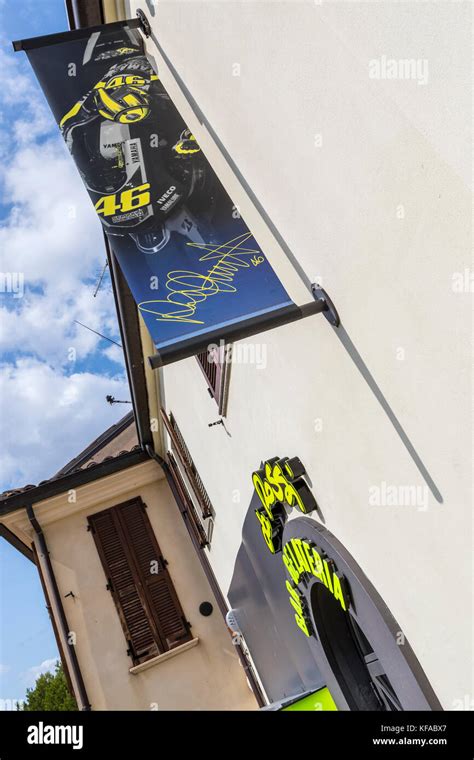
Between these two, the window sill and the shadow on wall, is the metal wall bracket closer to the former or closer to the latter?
the shadow on wall

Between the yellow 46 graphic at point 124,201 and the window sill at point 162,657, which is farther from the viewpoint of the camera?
the window sill at point 162,657

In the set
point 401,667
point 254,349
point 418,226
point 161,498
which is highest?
point 161,498

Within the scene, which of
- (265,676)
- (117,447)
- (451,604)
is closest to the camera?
(451,604)

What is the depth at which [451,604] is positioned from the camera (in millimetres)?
A: 2311

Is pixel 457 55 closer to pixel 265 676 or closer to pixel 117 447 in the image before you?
pixel 265 676

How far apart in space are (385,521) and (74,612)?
774 cm

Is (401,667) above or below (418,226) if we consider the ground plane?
below

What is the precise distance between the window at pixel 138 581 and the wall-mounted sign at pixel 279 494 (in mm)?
4745

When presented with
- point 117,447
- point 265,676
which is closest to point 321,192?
point 265,676

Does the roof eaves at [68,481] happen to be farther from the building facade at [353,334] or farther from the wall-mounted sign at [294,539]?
the wall-mounted sign at [294,539]
